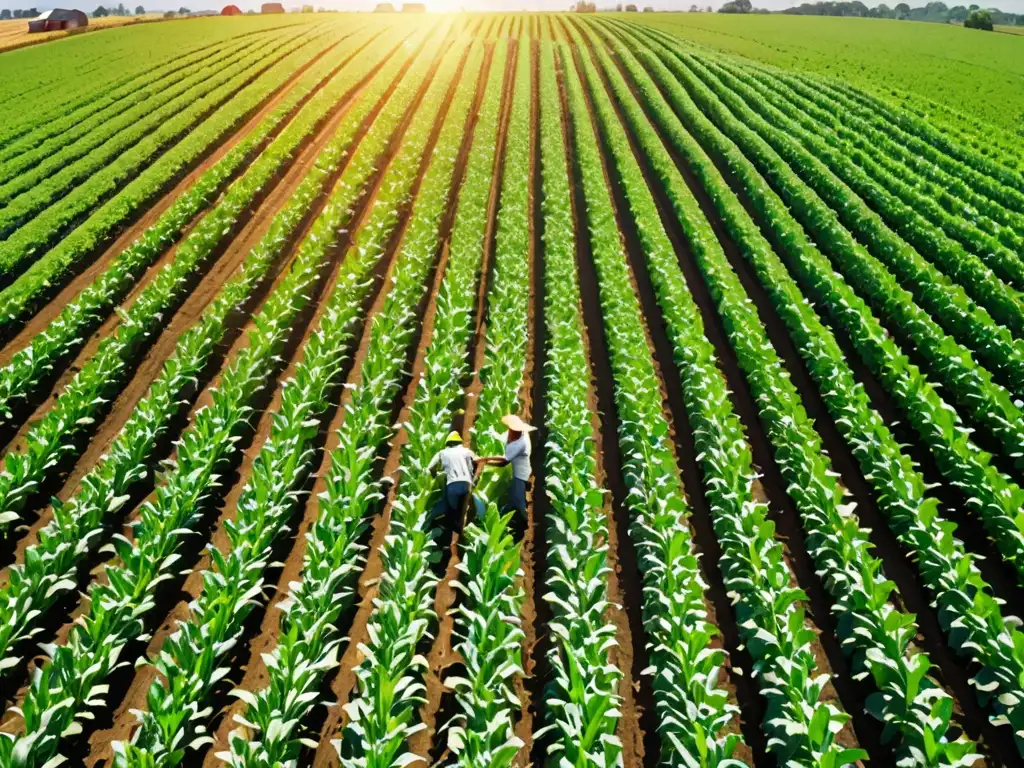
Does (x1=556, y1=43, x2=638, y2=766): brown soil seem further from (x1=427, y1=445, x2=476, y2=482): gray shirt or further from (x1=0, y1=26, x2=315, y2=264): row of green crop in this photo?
(x1=0, y1=26, x2=315, y2=264): row of green crop

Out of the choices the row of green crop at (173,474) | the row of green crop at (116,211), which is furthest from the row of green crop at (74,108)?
the row of green crop at (173,474)

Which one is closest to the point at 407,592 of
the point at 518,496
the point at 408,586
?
the point at 408,586

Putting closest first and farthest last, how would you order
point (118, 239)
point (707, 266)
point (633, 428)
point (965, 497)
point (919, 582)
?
point (919, 582), point (965, 497), point (633, 428), point (707, 266), point (118, 239)

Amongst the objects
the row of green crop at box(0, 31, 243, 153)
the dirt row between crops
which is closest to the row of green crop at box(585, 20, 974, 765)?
the dirt row between crops

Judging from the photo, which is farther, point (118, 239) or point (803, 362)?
point (118, 239)

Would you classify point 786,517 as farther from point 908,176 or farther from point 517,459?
Answer: point 908,176

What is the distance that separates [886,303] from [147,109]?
1217 inches

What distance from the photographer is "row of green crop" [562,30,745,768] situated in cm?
625

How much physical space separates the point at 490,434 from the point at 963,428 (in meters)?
7.05

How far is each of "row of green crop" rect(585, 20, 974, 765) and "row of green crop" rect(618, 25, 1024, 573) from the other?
149cm

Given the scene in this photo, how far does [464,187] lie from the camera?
2156cm

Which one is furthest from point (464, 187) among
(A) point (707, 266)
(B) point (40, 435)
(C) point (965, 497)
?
(C) point (965, 497)

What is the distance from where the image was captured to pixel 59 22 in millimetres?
59500

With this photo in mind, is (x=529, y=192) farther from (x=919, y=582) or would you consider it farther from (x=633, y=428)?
(x=919, y=582)
